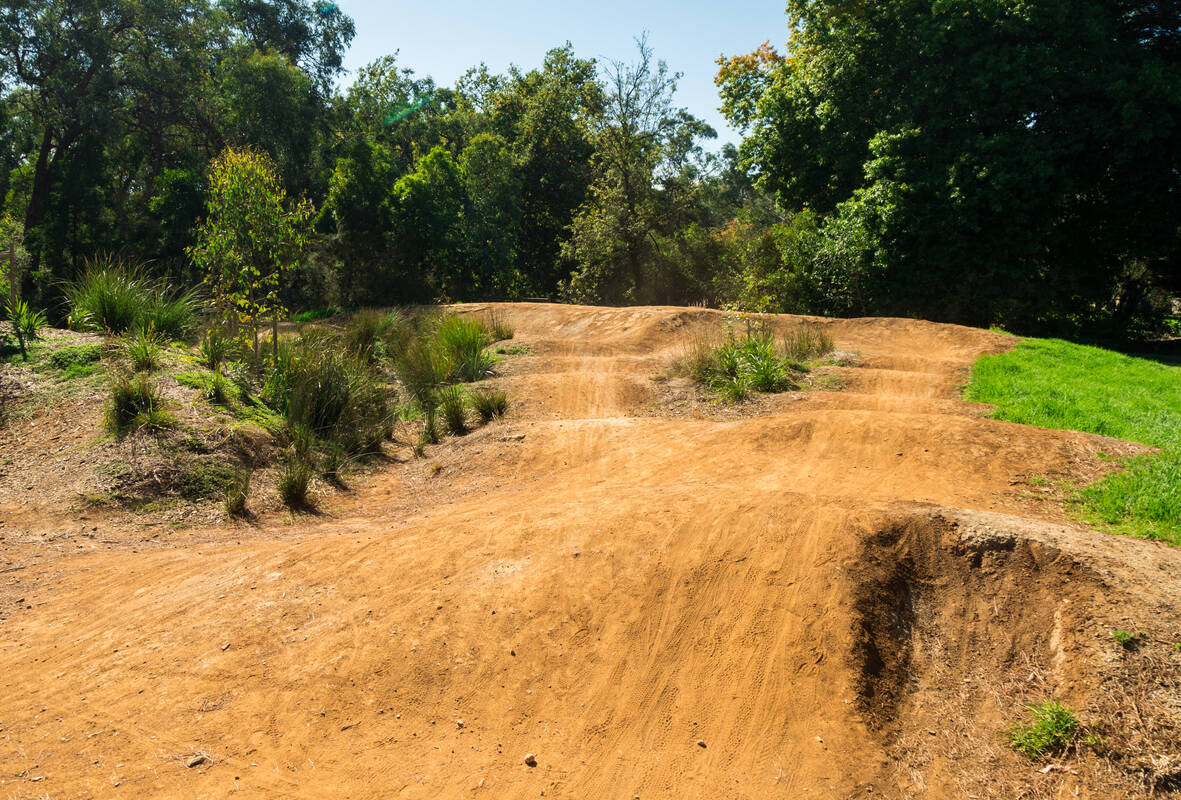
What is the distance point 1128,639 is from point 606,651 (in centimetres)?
278

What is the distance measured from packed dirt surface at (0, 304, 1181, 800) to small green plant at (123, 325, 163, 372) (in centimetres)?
286

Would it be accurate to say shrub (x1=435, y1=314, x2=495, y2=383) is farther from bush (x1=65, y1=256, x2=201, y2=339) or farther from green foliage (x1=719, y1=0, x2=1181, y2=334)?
green foliage (x1=719, y1=0, x2=1181, y2=334)

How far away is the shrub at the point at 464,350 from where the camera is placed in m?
11.7

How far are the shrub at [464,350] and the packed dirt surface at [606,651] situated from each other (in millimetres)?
5504

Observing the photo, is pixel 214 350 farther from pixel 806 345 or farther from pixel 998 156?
pixel 998 156

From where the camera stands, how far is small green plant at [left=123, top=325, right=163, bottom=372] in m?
8.52

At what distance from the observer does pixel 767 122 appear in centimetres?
2139

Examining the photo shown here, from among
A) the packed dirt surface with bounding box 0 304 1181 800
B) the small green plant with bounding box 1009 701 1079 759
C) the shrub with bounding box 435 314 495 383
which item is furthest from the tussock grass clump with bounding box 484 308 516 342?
the small green plant with bounding box 1009 701 1079 759

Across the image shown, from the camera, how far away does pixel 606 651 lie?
433 cm

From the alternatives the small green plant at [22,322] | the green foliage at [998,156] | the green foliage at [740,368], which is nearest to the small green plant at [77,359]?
the small green plant at [22,322]

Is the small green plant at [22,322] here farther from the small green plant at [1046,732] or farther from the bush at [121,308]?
the small green plant at [1046,732]

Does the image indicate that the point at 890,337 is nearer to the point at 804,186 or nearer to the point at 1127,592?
the point at 804,186

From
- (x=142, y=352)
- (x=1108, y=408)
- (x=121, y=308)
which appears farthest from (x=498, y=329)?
(x=1108, y=408)

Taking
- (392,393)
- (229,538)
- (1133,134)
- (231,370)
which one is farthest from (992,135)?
(229,538)
